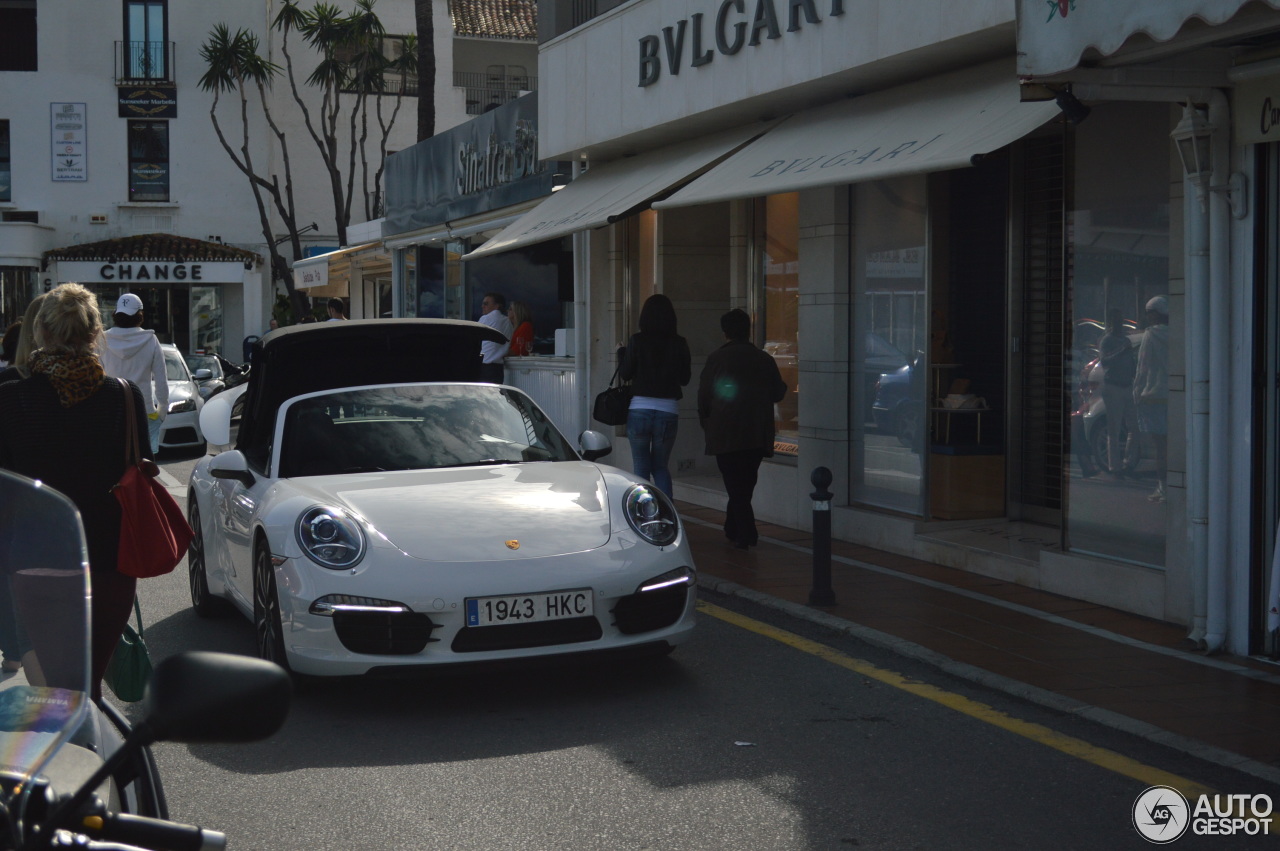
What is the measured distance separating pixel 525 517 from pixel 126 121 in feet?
136

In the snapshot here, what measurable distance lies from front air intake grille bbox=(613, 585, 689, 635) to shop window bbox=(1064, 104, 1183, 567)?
2.91 meters

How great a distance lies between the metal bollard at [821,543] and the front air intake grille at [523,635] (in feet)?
7.49

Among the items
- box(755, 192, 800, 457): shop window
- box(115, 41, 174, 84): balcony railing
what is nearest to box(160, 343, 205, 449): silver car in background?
box(755, 192, 800, 457): shop window

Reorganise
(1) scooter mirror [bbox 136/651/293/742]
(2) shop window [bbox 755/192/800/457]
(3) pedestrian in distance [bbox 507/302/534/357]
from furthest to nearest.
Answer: (3) pedestrian in distance [bbox 507/302/534/357], (2) shop window [bbox 755/192/800/457], (1) scooter mirror [bbox 136/651/293/742]

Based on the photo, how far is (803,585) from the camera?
8.66m

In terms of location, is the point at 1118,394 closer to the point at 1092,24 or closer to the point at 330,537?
the point at 1092,24

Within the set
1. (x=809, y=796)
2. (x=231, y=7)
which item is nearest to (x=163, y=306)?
(x=231, y=7)

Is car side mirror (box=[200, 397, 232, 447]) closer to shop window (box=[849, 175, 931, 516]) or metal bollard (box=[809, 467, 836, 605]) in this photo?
metal bollard (box=[809, 467, 836, 605])

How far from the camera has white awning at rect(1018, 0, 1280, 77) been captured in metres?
5.63

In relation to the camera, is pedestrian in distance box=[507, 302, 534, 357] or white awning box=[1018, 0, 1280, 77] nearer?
white awning box=[1018, 0, 1280, 77]

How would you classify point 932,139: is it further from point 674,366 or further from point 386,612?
point 386,612

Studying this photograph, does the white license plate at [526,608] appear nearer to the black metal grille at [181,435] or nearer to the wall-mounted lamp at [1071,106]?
the wall-mounted lamp at [1071,106]

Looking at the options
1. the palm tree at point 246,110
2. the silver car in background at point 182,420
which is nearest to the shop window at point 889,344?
the silver car in background at point 182,420

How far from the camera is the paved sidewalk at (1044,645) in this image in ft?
18.0
